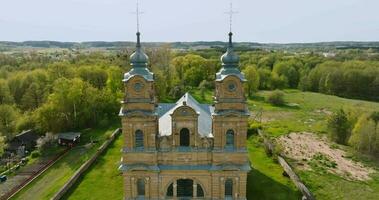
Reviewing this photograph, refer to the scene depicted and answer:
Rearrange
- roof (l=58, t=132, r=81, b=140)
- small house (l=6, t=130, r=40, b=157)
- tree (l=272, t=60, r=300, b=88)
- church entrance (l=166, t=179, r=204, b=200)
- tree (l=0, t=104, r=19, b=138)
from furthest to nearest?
tree (l=272, t=60, r=300, b=88) → tree (l=0, t=104, r=19, b=138) → roof (l=58, t=132, r=81, b=140) → small house (l=6, t=130, r=40, b=157) → church entrance (l=166, t=179, r=204, b=200)

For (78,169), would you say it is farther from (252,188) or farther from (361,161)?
(361,161)

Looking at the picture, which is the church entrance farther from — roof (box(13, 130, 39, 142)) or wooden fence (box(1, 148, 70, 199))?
roof (box(13, 130, 39, 142))

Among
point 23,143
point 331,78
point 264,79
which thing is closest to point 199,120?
point 23,143

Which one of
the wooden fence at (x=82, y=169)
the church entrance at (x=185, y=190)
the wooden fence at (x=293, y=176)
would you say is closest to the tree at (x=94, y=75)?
the wooden fence at (x=82, y=169)

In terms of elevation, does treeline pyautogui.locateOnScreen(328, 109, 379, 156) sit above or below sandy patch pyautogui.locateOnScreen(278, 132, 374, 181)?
above

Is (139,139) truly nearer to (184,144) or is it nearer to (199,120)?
(184,144)

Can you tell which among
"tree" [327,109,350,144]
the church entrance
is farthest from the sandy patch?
the church entrance

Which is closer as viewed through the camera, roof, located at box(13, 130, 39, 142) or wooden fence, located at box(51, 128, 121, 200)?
wooden fence, located at box(51, 128, 121, 200)
